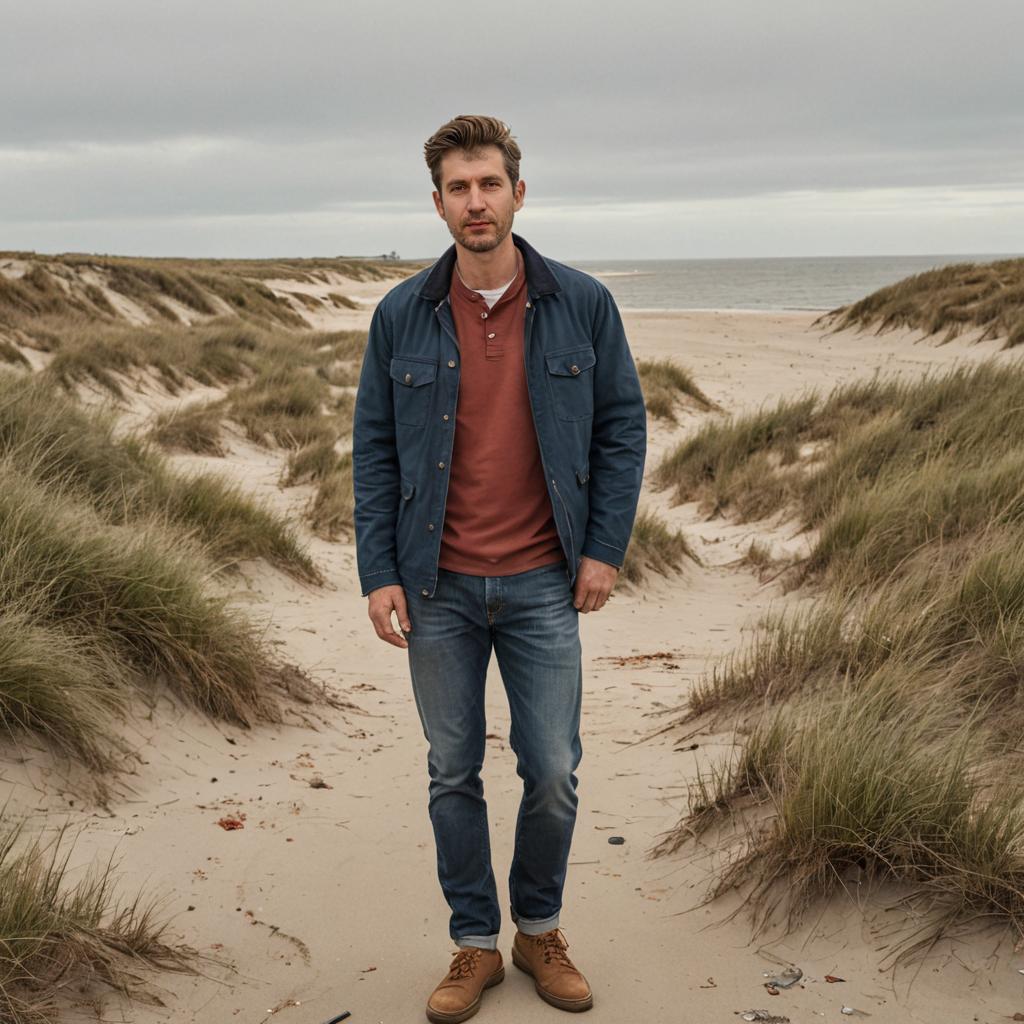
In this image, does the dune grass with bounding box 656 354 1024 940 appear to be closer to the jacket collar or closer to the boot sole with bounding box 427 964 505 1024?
the boot sole with bounding box 427 964 505 1024

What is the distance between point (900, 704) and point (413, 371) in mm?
2099

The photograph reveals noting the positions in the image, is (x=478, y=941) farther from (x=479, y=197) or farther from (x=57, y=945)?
(x=479, y=197)

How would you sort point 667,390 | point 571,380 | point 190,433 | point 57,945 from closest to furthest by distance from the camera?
point 57,945 → point 571,380 → point 190,433 → point 667,390

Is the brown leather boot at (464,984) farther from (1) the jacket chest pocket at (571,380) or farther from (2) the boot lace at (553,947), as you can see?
(1) the jacket chest pocket at (571,380)

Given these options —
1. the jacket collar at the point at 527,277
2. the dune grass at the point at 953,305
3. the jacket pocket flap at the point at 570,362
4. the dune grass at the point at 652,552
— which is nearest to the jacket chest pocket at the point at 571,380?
the jacket pocket flap at the point at 570,362

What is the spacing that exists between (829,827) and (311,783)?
213cm

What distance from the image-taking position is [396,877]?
147 inches

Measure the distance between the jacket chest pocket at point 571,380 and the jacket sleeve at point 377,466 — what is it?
0.45 meters

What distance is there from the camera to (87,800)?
3.87 metres

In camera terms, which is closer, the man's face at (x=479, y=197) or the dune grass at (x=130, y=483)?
the man's face at (x=479, y=197)

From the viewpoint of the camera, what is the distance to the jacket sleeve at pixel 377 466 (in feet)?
9.80

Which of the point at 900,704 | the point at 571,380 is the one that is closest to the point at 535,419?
the point at 571,380

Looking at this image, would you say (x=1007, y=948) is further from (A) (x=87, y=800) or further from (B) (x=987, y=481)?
(B) (x=987, y=481)

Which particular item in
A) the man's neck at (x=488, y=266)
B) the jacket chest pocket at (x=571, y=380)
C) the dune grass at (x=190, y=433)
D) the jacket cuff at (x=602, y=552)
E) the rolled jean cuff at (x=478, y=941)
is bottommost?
the rolled jean cuff at (x=478, y=941)
